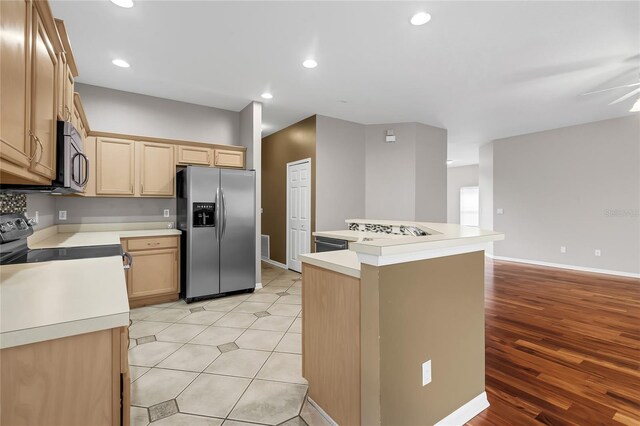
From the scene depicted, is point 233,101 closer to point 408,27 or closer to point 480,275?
point 408,27

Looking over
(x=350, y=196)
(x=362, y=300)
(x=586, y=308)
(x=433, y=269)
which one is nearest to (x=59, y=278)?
(x=362, y=300)

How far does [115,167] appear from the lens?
360cm

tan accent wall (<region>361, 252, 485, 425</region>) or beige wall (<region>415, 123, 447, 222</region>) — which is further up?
beige wall (<region>415, 123, 447, 222</region>)

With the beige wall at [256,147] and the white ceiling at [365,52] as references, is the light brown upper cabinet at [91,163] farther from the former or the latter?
the beige wall at [256,147]

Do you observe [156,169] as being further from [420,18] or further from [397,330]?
A: [397,330]

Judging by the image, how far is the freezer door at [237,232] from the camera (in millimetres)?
3803

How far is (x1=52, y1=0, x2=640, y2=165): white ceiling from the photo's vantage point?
2.37 meters

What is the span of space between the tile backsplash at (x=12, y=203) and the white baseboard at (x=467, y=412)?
287 cm

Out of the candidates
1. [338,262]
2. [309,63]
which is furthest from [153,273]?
[309,63]

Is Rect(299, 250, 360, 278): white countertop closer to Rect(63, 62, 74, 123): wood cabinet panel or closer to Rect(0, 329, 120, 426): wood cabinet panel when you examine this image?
Rect(0, 329, 120, 426): wood cabinet panel

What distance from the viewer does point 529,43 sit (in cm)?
281

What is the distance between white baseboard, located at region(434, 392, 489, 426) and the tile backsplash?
9.41 feet

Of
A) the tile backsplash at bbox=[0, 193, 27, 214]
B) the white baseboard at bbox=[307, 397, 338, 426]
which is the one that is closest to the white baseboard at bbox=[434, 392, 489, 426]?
the white baseboard at bbox=[307, 397, 338, 426]

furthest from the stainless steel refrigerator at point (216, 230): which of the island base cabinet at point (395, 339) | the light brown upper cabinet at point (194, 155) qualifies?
the island base cabinet at point (395, 339)
